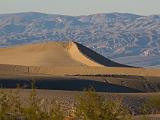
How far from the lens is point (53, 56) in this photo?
112m

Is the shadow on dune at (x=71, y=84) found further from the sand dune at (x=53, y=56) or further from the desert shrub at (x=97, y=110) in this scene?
the sand dune at (x=53, y=56)

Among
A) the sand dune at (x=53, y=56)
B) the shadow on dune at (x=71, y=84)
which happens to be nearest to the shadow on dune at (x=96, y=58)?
the sand dune at (x=53, y=56)

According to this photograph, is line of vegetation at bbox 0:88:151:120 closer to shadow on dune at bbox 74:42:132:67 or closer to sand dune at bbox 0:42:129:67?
sand dune at bbox 0:42:129:67

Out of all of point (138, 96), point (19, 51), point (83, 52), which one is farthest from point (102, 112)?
point (19, 51)

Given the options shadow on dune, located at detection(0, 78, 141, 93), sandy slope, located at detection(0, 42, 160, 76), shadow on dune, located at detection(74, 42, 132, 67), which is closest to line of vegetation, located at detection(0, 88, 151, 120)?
shadow on dune, located at detection(0, 78, 141, 93)

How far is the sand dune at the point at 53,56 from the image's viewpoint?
104000 mm

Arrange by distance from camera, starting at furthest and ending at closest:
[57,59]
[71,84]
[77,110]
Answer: [57,59] → [71,84] → [77,110]

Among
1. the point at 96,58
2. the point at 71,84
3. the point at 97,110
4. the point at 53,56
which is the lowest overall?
the point at 97,110

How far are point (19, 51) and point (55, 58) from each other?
546 inches

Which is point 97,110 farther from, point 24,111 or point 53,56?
point 53,56

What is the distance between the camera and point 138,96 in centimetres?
4531

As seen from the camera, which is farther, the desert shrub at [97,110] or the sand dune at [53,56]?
the sand dune at [53,56]

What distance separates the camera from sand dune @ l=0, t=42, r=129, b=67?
104000 millimetres

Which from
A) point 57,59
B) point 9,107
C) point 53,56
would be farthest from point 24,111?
point 53,56
